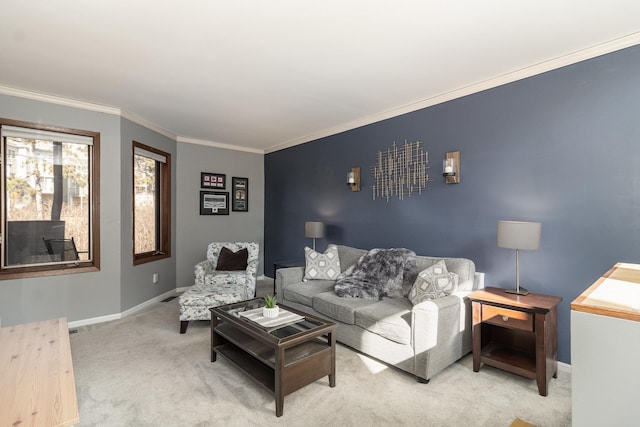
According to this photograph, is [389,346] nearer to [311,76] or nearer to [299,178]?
[311,76]

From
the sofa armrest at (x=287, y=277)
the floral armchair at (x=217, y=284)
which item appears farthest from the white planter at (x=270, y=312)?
the sofa armrest at (x=287, y=277)

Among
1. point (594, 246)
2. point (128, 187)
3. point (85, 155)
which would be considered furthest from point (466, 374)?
point (85, 155)

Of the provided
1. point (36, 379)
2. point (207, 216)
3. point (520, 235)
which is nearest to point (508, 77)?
point (520, 235)

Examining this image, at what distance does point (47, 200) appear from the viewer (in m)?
3.59

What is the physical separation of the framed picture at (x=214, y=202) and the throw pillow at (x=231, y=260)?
1.21 meters

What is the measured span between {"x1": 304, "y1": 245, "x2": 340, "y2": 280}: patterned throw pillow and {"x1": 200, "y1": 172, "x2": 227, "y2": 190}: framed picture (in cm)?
249

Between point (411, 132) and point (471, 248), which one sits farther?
point (411, 132)

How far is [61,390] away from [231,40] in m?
2.36

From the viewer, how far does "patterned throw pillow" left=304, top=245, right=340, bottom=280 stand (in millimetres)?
3998

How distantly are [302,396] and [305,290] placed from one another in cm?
143

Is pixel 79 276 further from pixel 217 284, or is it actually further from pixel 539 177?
pixel 539 177

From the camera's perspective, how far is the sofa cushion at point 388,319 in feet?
8.36

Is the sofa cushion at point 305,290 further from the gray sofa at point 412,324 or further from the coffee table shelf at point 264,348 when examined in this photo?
the coffee table shelf at point 264,348

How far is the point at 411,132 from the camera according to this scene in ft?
12.2
